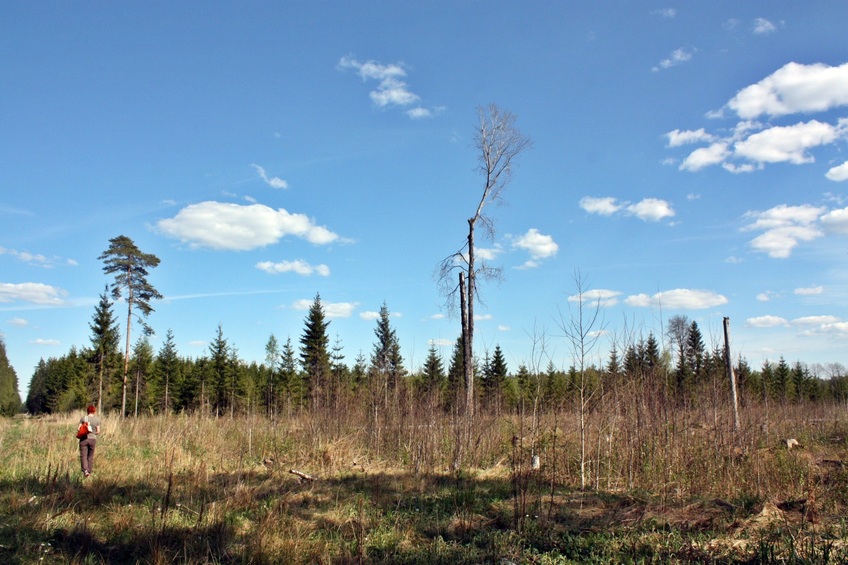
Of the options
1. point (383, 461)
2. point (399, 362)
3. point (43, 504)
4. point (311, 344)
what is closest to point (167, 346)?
point (311, 344)

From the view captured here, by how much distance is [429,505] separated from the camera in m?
8.53

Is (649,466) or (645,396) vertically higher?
(645,396)

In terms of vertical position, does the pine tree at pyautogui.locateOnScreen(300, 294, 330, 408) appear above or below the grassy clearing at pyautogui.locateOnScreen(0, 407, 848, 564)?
above

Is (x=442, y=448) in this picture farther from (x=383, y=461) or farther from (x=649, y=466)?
(x=649, y=466)

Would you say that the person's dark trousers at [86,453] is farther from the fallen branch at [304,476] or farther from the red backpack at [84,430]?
the fallen branch at [304,476]

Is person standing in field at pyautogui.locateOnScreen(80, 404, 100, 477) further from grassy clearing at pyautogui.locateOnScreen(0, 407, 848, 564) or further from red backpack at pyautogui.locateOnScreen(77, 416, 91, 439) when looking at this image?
A: grassy clearing at pyautogui.locateOnScreen(0, 407, 848, 564)

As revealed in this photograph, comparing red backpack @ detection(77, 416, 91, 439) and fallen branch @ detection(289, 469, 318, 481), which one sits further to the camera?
red backpack @ detection(77, 416, 91, 439)

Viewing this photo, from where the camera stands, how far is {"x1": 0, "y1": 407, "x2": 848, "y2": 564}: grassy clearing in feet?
19.3

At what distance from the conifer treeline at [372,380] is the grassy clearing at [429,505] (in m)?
1.20

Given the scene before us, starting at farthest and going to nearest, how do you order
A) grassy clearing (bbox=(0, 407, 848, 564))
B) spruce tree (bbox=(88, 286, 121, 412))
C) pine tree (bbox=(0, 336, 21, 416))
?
1. pine tree (bbox=(0, 336, 21, 416))
2. spruce tree (bbox=(88, 286, 121, 412))
3. grassy clearing (bbox=(0, 407, 848, 564))

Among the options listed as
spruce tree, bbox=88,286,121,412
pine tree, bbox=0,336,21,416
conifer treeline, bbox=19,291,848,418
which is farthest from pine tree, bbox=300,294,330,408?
pine tree, bbox=0,336,21,416

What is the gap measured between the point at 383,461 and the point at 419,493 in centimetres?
412

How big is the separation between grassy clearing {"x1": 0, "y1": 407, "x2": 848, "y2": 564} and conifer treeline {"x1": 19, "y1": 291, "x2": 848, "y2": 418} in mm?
1202

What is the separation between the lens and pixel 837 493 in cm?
873
